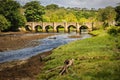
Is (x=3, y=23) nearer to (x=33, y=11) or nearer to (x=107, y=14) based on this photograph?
(x=33, y=11)

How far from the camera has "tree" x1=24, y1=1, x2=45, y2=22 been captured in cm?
13450

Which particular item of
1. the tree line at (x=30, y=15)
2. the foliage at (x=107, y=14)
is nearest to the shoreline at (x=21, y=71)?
the tree line at (x=30, y=15)

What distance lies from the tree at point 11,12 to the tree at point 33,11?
917 inches

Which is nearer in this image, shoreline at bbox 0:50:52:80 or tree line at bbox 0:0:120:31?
shoreline at bbox 0:50:52:80

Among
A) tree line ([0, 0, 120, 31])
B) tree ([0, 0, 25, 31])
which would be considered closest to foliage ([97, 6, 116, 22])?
tree line ([0, 0, 120, 31])

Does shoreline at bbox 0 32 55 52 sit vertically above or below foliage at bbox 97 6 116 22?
below

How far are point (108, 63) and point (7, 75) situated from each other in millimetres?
10176

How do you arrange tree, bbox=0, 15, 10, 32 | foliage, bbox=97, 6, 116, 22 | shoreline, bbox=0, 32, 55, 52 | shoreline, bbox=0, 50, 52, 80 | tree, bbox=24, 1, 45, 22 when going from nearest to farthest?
shoreline, bbox=0, 50, 52, 80 → shoreline, bbox=0, 32, 55, 52 → tree, bbox=0, 15, 10, 32 → foliage, bbox=97, 6, 116, 22 → tree, bbox=24, 1, 45, 22

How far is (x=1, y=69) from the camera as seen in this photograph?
3088 centimetres

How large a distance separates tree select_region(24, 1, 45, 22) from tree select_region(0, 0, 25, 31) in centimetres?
2330

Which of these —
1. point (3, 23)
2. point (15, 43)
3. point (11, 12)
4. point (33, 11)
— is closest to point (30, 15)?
point (33, 11)

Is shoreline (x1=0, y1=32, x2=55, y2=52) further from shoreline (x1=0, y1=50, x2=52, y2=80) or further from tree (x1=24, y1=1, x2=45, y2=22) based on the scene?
tree (x1=24, y1=1, x2=45, y2=22)

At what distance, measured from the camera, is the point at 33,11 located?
134 metres

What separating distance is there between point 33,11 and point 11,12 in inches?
1118
